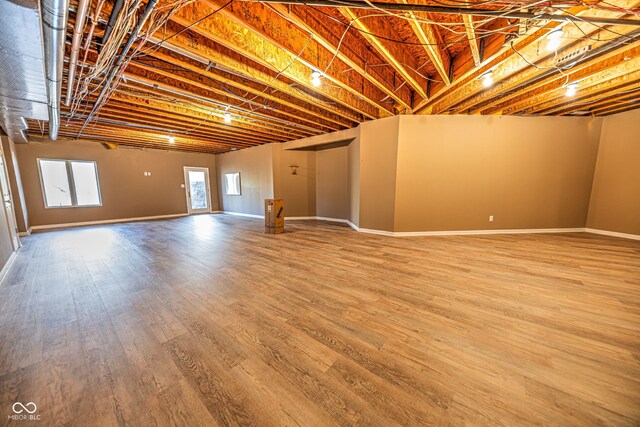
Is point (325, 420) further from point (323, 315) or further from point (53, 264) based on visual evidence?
point (53, 264)

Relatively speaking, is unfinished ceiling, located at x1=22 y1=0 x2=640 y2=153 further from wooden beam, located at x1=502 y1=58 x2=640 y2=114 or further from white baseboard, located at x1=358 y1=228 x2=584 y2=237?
white baseboard, located at x1=358 y1=228 x2=584 y2=237

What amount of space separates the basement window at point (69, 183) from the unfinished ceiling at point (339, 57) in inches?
69.6

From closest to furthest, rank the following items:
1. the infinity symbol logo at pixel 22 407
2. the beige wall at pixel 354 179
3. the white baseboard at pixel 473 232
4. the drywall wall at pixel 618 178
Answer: the infinity symbol logo at pixel 22 407, the drywall wall at pixel 618 178, the white baseboard at pixel 473 232, the beige wall at pixel 354 179

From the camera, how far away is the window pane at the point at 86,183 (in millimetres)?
6551

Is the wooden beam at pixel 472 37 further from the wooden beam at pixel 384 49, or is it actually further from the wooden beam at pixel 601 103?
the wooden beam at pixel 601 103

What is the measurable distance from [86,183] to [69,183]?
345 millimetres

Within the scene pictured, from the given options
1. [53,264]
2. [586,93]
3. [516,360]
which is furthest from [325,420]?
[586,93]

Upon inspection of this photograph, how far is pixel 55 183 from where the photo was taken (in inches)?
248

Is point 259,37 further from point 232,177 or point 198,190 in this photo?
point 198,190

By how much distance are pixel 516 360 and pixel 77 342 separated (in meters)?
3.15

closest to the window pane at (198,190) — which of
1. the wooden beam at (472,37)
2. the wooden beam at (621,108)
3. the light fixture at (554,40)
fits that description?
the wooden beam at (472,37)

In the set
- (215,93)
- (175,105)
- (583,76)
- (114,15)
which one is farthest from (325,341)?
(583,76)

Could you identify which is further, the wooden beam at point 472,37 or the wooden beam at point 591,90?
the wooden beam at point 591,90

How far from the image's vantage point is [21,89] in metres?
2.44
